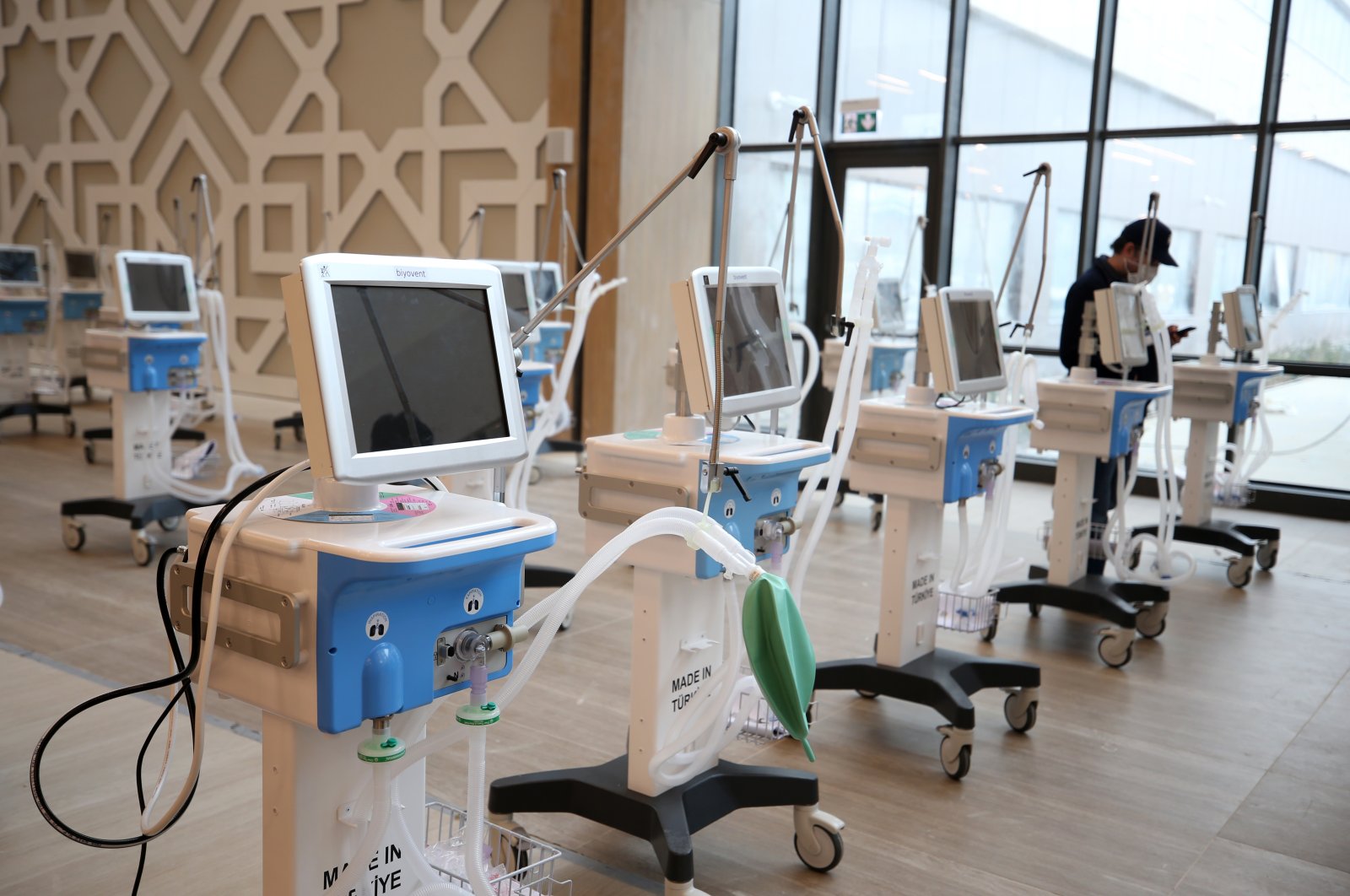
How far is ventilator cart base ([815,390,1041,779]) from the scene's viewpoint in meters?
3.31

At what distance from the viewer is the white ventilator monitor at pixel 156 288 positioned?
527 centimetres

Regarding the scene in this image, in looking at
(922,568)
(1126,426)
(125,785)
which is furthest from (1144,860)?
(125,785)

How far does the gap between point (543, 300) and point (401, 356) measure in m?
5.10

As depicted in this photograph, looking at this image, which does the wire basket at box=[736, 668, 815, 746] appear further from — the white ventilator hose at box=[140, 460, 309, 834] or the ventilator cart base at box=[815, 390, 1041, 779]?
the white ventilator hose at box=[140, 460, 309, 834]

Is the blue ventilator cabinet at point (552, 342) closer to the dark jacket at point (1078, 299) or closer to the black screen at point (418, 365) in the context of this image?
the dark jacket at point (1078, 299)

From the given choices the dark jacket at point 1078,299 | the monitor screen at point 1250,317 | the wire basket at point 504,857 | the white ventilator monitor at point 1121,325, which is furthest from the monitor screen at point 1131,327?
the wire basket at point 504,857

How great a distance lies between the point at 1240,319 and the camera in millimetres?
5828

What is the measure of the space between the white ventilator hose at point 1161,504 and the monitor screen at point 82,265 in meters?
8.07

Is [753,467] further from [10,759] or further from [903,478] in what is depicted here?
Result: [10,759]

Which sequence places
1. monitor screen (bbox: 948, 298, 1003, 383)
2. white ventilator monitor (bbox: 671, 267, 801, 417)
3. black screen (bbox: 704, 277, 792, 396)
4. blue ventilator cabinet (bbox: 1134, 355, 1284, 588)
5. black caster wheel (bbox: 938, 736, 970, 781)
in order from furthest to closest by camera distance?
blue ventilator cabinet (bbox: 1134, 355, 1284, 588) → monitor screen (bbox: 948, 298, 1003, 383) → black caster wheel (bbox: 938, 736, 970, 781) → black screen (bbox: 704, 277, 792, 396) → white ventilator monitor (bbox: 671, 267, 801, 417)

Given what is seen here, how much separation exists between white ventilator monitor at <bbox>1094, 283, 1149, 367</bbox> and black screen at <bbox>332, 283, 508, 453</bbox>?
3.19 metres

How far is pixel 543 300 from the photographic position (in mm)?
6793

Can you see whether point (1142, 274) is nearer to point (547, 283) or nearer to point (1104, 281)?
point (1104, 281)

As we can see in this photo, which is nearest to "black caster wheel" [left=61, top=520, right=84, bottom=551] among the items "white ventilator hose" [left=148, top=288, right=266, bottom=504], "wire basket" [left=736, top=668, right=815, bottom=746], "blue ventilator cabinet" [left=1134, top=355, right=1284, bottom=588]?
"white ventilator hose" [left=148, top=288, right=266, bottom=504]
